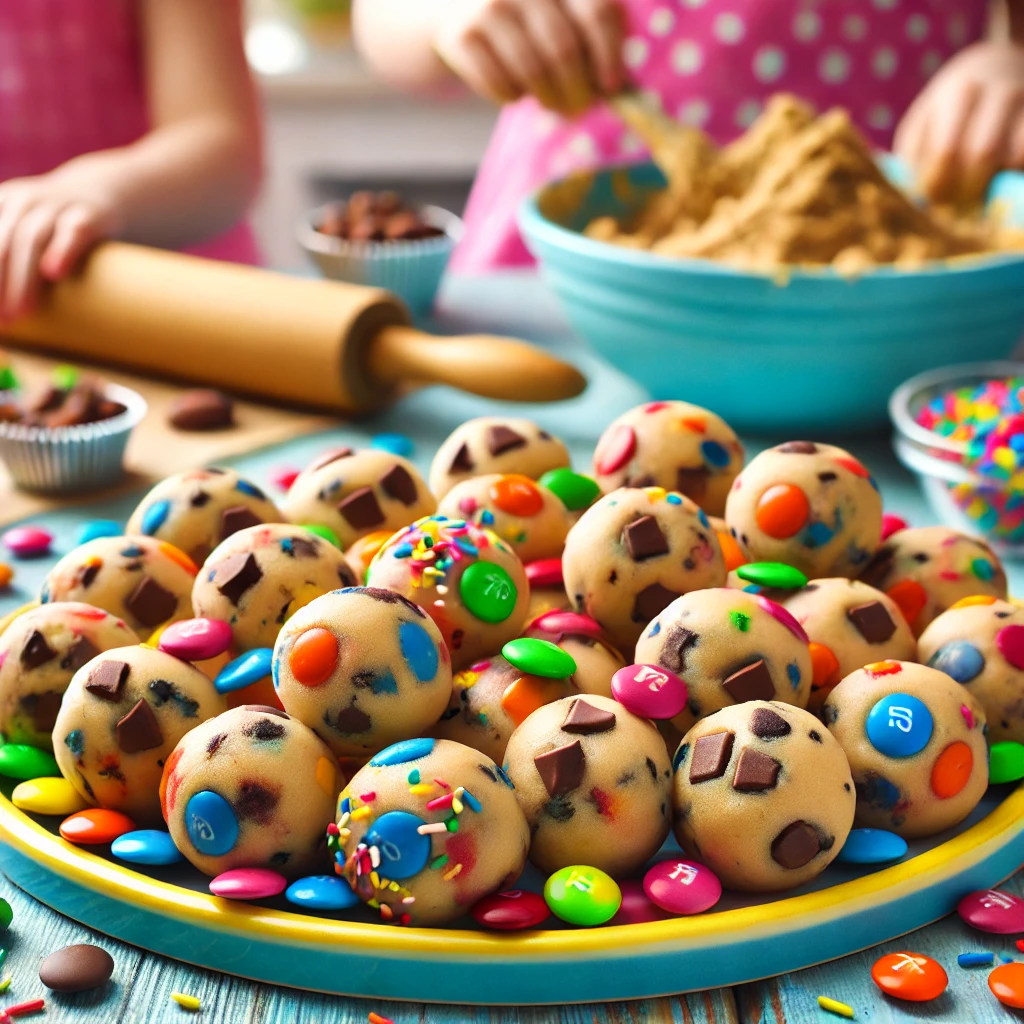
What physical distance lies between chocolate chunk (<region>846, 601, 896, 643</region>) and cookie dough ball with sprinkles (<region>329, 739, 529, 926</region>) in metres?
0.21

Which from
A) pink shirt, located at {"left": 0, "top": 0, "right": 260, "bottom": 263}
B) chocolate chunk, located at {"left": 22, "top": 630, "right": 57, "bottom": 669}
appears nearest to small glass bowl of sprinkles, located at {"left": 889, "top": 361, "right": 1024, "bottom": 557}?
chocolate chunk, located at {"left": 22, "top": 630, "right": 57, "bottom": 669}

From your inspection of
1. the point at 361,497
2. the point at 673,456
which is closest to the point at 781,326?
the point at 673,456

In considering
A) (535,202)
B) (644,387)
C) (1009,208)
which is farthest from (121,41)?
(1009,208)

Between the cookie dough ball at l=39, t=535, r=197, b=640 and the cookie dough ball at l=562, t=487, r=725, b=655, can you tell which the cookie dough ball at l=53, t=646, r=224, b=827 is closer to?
the cookie dough ball at l=39, t=535, r=197, b=640

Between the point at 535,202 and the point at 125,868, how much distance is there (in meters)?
0.88

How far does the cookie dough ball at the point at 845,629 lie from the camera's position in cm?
61

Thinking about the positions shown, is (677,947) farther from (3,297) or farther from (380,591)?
(3,297)

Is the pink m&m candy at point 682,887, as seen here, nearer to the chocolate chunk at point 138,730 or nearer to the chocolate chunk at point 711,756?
the chocolate chunk at point 711,756

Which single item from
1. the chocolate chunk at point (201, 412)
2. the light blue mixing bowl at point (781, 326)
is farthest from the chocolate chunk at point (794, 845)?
the chocolate chunk at point (201, 412)

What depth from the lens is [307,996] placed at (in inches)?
19.4

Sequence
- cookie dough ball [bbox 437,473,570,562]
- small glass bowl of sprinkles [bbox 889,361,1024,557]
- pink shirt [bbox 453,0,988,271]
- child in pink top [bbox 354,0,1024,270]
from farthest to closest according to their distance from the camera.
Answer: pink shirt [bbox 453,0,988,271], child in pink top [bbox 354,0,1024,270], small glass bowl of sprinkles [bbox 889,361,1024,557], cookie dough ball [bbox 437,473,570,562]

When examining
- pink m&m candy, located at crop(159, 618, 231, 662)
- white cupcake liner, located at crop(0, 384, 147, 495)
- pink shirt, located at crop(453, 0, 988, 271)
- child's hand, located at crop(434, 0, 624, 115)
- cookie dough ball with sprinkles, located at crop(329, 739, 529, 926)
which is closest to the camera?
cookie dough ball with sprinkles, located at crop(329, 739, 529, 926)

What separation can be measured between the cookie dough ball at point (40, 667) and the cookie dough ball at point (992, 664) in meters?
0.01

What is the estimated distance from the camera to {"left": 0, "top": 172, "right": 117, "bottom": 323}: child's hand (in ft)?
4.18
